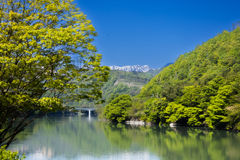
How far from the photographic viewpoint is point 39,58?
21.2 feet

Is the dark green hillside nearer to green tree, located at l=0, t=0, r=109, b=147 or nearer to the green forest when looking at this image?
the green forest

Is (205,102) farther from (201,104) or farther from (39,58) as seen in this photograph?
(39,58)

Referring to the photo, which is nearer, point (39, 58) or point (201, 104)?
point (39, 58)

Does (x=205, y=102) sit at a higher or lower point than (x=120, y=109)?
higher

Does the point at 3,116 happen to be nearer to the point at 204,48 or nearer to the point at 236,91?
the point at 236,91

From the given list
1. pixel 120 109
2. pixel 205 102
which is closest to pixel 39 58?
pixel 205 102

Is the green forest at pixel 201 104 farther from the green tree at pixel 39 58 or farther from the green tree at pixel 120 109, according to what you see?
the green tree at pixel 39 58

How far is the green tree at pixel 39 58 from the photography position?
21.1 feet

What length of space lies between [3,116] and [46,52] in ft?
8.68

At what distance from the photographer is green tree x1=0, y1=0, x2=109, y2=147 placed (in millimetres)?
→ 6445

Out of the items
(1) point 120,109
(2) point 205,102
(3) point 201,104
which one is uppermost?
(2) point 205,102

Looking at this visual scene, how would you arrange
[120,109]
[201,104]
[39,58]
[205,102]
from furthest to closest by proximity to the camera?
[120,109] → [201,104] → [205,102] → [39,58]

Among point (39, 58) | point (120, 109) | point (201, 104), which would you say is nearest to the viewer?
point (39, 58)

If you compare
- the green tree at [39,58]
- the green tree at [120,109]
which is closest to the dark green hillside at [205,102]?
the green tree at [120,109]
